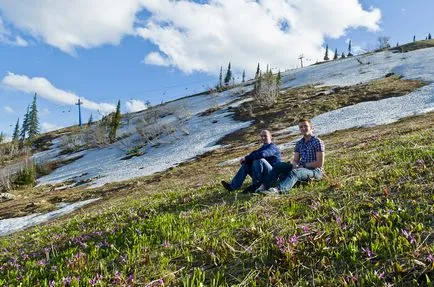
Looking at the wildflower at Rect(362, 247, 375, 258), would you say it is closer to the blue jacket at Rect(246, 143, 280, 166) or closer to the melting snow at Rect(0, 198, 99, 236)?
the blue jacket at Rect(246, 143, 280, 166)

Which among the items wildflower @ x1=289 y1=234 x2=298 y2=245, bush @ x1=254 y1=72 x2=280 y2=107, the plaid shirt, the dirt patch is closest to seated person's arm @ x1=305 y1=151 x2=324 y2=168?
the plaid shirt

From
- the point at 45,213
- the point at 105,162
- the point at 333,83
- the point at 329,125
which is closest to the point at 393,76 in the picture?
the point at 333,83

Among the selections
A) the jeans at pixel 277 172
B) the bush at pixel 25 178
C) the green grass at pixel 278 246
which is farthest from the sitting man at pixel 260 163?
the bush at pixel 25 178

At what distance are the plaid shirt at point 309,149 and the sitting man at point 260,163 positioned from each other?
69 cm

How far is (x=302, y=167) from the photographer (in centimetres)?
1081

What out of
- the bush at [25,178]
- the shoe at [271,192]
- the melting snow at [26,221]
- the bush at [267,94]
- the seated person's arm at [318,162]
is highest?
the bush at [267,94]

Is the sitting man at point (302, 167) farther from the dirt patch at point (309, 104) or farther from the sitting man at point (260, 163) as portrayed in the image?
the dirt patch at point (309, 104)

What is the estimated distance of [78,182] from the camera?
46.3m

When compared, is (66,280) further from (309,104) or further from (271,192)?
(309,104)

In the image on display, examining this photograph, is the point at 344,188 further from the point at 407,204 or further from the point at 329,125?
the point at 329,125

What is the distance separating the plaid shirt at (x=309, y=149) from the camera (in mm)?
10758

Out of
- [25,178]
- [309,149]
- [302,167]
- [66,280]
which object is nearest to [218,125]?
[25,178]

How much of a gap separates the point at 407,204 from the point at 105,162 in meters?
57.9

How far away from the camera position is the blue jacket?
1121 cm
